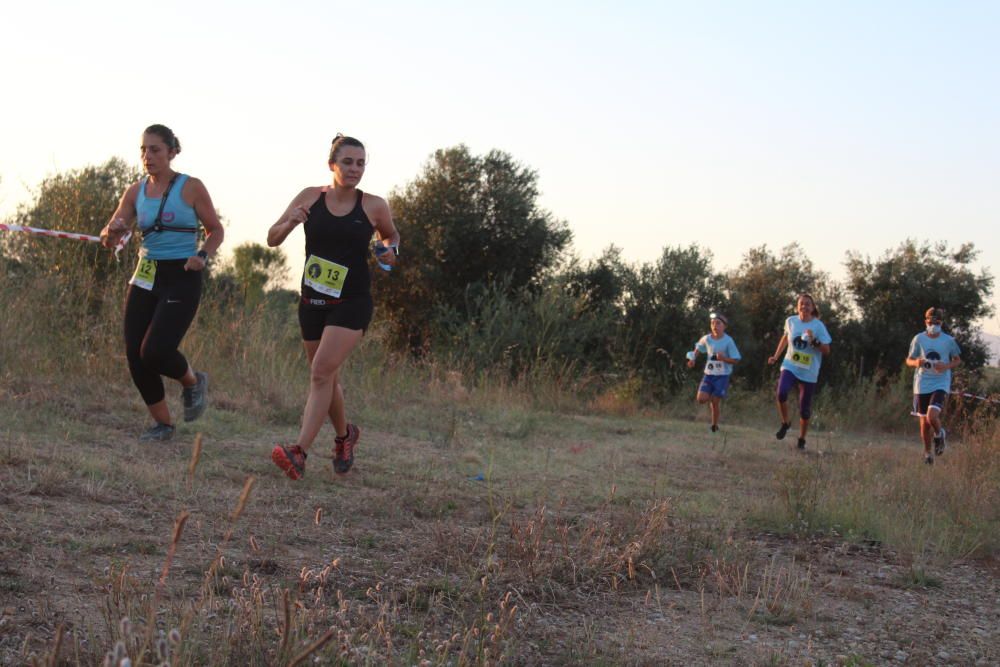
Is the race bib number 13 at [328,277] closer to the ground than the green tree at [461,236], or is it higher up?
closer to the ground

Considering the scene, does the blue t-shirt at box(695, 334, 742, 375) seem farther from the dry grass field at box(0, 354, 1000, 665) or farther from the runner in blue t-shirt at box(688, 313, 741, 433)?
the dry grass field at box(0, 354, 1000, 665)

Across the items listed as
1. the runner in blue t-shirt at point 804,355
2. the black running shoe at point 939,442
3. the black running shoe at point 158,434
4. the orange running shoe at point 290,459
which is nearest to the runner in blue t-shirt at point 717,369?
the runner in blue t-shirt at point 804,355

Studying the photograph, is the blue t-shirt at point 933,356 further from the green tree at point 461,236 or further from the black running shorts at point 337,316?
the green tree at point 461,236

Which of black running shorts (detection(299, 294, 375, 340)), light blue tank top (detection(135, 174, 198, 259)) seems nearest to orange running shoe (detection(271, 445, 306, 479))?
black running shorts (detection(299, 294, 375, 340))

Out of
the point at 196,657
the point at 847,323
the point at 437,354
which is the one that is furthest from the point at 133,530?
the point at 847,323

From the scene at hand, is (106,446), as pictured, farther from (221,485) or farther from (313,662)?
(313,662)

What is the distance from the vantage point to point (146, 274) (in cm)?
651

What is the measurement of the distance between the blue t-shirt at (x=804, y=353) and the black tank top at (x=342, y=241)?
7.44 metres

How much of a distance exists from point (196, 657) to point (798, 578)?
2.94 m

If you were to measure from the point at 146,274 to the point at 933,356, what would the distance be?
8.43 m

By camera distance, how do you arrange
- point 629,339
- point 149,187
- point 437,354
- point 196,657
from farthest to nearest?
point 629,339
point 437,354
point 149,187
point 196,657

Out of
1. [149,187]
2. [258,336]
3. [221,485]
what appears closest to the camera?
[221,485]

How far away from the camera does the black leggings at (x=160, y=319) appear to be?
21.2ft

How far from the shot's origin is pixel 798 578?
16.0ft
